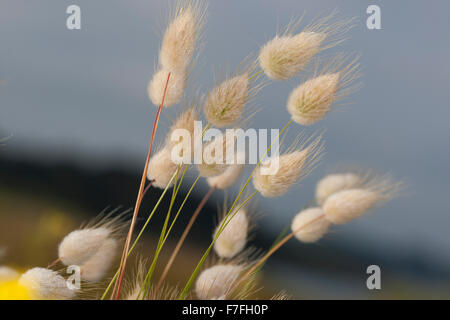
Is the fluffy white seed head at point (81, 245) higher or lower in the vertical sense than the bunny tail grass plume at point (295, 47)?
lower

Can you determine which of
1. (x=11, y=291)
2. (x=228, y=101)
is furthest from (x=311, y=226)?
(x=11, y=291)

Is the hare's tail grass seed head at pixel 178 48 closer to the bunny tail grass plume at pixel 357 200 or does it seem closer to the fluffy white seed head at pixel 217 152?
the fluffy white seed head at pixel 217 152

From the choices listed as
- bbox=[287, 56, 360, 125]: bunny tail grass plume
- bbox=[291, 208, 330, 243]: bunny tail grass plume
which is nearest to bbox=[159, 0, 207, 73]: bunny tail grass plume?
bbox=[287, 56, 360, 125]: bunny tail grass plume

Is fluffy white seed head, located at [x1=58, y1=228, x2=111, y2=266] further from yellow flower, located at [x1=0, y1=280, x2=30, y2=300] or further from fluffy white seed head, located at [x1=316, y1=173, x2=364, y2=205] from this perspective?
fluffy white seed head, located at [x1=316, y1=173, x2=364, y2=205]

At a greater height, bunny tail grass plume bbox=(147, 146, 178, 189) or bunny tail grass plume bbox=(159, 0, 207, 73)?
bunny tail grass plume bbox=(159, 0, 207, 73)

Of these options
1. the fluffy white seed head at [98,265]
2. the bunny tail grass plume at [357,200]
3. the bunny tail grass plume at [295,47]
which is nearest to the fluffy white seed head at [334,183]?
the bunny tail grass plume at [357,200]

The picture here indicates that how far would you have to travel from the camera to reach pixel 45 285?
0.31m

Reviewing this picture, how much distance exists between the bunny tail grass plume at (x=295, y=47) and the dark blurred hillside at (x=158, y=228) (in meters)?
0.27

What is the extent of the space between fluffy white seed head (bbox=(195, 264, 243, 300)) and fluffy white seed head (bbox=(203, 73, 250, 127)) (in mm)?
141

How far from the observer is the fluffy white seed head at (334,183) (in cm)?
Answer: 48

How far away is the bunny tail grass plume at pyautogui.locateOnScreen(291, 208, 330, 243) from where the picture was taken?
1.51 feet
